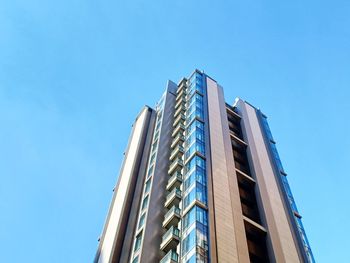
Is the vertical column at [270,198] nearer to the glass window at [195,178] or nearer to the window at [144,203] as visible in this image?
the glass window at [195,178]

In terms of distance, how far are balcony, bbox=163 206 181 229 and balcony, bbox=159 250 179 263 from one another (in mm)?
4072

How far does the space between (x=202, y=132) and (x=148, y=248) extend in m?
16.8

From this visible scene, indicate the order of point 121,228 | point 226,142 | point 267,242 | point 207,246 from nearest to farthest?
1. point 207,246
2. point 267,242
3. point 121,228
4. point 226,142

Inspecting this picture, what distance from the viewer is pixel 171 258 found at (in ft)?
97.5

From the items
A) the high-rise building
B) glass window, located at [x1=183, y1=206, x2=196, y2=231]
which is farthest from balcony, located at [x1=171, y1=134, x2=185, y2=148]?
glass window, located at [x1=183, y1=206, x2=196, y2=231]

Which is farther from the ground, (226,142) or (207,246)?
(226,142)

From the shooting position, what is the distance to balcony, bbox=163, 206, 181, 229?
3447 centimetres

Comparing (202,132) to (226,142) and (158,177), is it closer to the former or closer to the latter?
(226,142)

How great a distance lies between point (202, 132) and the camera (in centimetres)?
4503

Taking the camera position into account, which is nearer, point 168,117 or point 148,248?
point 148,248

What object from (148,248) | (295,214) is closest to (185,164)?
(148,248)

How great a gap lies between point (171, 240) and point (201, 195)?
4975 mm

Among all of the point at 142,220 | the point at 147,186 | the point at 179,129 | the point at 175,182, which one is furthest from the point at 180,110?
the point at 142,220

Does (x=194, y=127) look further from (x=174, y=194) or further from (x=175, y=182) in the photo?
(x=174, y=194)
